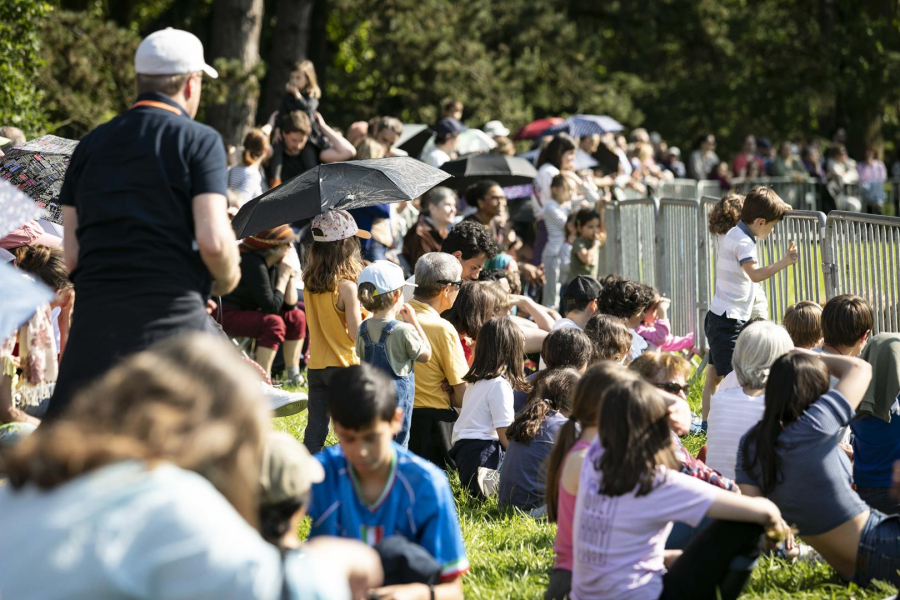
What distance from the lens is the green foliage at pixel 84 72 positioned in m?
15.4

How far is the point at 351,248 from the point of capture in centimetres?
662

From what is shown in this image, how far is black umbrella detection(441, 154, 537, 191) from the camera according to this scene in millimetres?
12422

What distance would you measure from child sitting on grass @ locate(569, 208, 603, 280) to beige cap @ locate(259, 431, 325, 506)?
25.8ft

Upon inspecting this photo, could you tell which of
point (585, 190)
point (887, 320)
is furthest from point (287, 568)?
point (585, 190)

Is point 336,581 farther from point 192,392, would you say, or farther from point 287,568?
point 192,392

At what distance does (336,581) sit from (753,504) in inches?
69.2

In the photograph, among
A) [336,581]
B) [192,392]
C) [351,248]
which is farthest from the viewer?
[351,248]

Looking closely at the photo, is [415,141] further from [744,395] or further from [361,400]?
[361,400]

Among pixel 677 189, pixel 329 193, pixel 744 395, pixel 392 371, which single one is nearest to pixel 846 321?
pixel 744 395

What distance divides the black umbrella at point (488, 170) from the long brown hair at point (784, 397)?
8006mm

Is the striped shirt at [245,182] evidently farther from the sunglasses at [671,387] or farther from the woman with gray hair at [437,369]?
the sunglasses at [671,387]

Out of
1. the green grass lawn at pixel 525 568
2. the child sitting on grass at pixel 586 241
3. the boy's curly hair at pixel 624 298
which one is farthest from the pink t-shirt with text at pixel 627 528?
the child sitting on grass at pixel 586 241

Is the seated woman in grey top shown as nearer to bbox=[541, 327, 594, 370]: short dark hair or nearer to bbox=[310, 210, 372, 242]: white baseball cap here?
bbox=[541, 327, 594, 370]: short dark hair

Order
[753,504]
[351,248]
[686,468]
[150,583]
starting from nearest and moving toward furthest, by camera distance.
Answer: [150,583]
[753,504]
[686,468]
[351,248]
